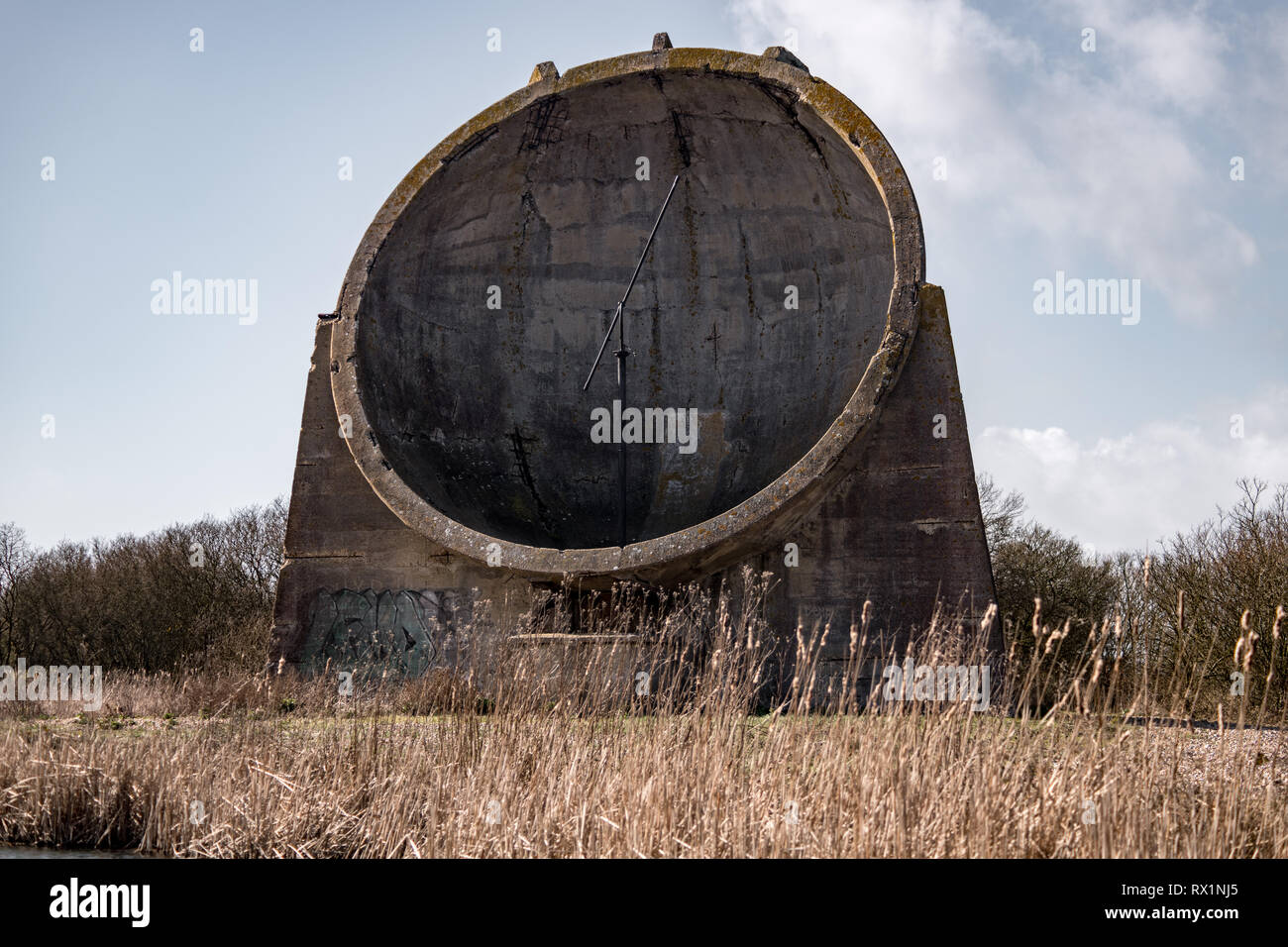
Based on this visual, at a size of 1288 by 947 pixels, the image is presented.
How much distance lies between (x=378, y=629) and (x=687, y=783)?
5957mm

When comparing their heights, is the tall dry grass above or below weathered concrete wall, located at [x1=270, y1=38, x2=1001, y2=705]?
below

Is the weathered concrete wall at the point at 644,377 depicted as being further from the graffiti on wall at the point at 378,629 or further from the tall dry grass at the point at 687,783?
the tall dry grass at the point at 687,783

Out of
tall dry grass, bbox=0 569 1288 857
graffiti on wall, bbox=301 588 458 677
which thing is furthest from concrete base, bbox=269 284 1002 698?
tall dry grass, bbox=0 569 1288 857

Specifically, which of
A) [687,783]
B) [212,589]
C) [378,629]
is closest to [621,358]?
[378,629]

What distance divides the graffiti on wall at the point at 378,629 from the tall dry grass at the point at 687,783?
9.08 feet

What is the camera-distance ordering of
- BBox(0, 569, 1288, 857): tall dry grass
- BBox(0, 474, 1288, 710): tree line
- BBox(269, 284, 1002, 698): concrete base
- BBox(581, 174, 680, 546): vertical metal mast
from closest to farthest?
BBox(0, 569, 1288, 857): tall dry grass
BBox(269, 284, 1002, 698): concrete base
BBox(581, 174, 680, 546): vertical metal mast
BBox(0, 474, 1288, 710): tree line

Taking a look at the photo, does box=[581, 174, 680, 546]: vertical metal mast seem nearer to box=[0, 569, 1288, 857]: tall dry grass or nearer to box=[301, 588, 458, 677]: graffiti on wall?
box=[301, 588, 458, 677]: graffiti on wall

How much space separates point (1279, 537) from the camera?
1438 cm

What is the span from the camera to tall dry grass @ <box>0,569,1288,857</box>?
4.29 m

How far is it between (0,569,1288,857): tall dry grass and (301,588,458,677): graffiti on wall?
9.08 ft

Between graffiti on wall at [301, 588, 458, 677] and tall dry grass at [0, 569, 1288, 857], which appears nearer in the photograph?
tall dry grass at [0, 569, 1288, 857]

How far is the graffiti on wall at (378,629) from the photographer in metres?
10.1

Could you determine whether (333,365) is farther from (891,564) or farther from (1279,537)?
(1279,537)
